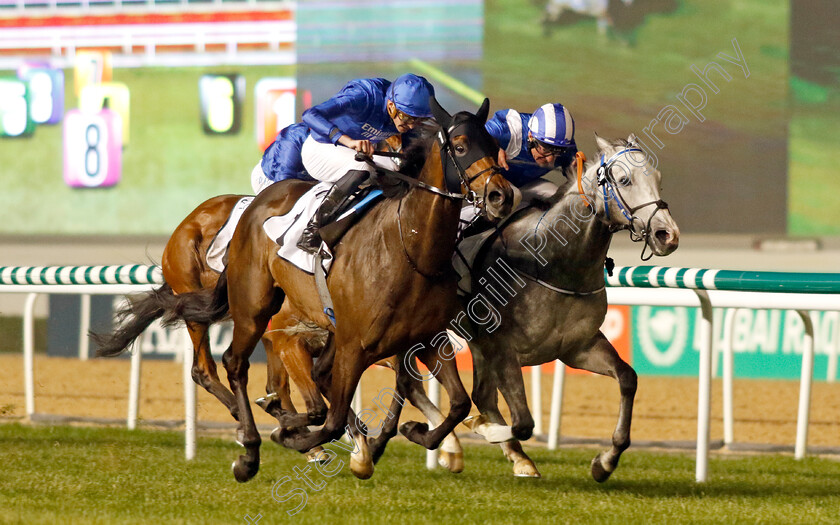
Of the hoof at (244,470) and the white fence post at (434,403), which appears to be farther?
the white fence post at (434,403)

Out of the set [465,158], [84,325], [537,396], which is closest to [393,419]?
[465,158]

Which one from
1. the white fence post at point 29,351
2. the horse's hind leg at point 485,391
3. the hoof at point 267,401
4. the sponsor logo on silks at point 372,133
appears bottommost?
the white fence post at point 29,351

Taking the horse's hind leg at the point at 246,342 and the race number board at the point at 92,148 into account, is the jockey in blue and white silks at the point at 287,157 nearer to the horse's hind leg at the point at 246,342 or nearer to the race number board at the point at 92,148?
the horse's hind leg at the point at 246,342

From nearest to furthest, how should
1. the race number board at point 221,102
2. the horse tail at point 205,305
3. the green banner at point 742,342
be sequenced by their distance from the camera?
1. the horse tail at point 205,305
2. the green banner at point 742,342
3. the race number board at point 221,102

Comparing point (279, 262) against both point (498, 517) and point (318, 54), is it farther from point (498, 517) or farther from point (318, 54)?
point (318, 54)

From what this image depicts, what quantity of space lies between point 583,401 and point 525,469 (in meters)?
4.59

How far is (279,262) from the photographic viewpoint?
15.7 ft

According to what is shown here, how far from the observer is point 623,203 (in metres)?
4.34

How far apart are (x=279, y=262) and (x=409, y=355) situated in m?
0.66

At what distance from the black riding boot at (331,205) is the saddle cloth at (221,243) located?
47.1 inches

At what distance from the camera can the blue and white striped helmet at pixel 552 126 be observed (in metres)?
4.73

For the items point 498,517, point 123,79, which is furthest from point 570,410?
point 123,79

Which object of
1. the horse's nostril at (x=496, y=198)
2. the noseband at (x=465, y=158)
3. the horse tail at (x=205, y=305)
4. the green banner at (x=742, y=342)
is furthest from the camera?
the green banner at (x=742, y=342)

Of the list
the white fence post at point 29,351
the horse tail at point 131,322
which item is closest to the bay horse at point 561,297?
the horse tail at point 131,322
